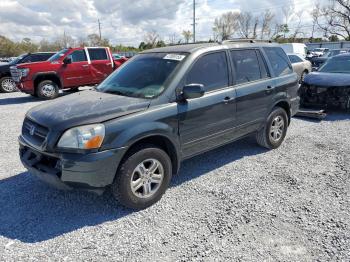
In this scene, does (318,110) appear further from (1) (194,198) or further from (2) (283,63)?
(1) (194,198)

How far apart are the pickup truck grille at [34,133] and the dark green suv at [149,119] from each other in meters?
0.01

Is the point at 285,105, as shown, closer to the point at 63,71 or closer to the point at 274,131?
the point at 274,131

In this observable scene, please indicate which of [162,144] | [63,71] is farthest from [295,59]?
[162,144]

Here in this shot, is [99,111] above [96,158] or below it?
above

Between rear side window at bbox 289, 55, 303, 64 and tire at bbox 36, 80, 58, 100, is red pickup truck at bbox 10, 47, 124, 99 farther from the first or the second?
rear side window at bbox 289, 55, 303, 64

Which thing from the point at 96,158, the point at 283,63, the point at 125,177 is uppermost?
the point at 283,63

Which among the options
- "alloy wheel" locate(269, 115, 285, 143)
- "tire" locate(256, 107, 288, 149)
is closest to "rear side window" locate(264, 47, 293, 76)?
"tire" locate(256, 107, 288, 149)

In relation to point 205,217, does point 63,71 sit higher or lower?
higher

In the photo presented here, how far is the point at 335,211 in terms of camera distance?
10.7 feet

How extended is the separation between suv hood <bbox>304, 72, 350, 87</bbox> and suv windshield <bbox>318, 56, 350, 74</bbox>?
50 cm

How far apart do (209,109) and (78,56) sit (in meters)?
9.40

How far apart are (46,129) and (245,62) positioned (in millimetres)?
3088

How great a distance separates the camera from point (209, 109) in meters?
3.91

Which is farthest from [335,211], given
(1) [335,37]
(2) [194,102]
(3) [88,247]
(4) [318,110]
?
(1) [335,37]
